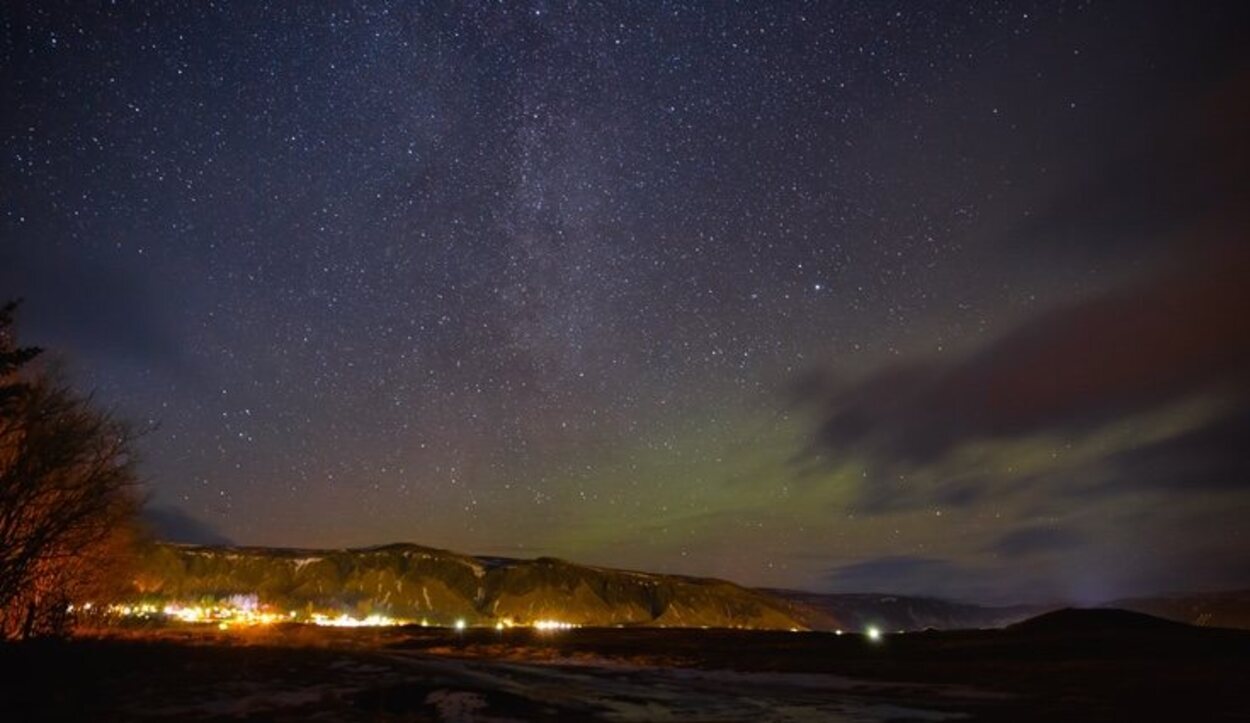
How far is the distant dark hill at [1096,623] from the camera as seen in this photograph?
137 ft

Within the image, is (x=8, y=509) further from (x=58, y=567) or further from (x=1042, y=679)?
(x=1042, y=679)

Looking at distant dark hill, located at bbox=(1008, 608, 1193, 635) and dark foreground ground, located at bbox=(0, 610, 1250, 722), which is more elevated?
distant dark hill, located at bbox=(1008, 608, 1193, 635)

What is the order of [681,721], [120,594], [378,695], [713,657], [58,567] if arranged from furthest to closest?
[120,594] → [713,657] → [58,567] → [378,695] → [681,721]

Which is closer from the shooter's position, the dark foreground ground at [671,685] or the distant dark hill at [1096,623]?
the dark foreground ground at [671,685]

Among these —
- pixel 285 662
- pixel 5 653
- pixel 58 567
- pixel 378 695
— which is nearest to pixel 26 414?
pixel 58 567

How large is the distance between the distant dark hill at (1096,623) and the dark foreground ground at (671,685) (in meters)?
0.52

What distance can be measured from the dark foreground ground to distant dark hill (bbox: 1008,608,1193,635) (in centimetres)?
52

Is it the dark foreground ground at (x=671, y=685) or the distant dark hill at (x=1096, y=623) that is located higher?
the distant dark hill at (x=1096, y=623)

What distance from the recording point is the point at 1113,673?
2850cm

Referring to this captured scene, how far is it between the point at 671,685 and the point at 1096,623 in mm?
31848

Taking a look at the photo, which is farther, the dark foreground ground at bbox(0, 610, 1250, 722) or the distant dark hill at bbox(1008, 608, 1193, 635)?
the distant dark hill at bbox(1008, 608, 1193, 635)

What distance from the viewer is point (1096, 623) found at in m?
45.6

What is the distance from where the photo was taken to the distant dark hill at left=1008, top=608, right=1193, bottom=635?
4191 centimetres

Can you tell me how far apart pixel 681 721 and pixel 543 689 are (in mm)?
7429
